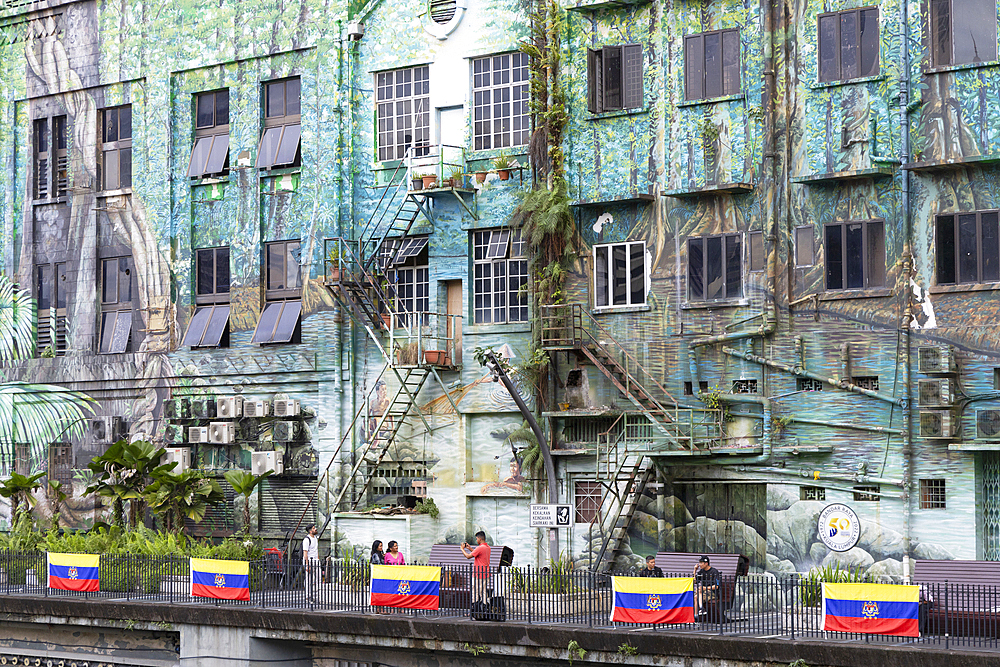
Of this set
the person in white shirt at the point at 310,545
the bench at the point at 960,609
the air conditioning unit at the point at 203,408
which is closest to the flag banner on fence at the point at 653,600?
the bench at the point at 960,609

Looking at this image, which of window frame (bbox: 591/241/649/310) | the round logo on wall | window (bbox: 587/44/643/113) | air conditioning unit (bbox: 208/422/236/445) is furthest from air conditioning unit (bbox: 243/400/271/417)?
the round logo on wall

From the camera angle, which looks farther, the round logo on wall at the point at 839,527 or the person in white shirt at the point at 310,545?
the person in white shirt at the point at 310,545

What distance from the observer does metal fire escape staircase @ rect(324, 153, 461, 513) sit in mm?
35469

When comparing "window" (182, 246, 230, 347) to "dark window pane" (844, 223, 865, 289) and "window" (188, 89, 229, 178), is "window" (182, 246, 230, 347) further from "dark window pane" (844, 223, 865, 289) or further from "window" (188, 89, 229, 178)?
"dark window pane" (844, 223, 865, 289)

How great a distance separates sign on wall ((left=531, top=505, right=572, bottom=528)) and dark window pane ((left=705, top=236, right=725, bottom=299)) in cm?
628

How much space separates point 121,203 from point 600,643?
74.4ft

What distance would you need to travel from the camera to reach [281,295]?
126 ft

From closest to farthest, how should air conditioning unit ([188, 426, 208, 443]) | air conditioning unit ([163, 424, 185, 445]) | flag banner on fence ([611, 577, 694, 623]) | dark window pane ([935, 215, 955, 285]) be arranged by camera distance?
1. flag banner on fence ([611, 577, 694, 623])
2. dark window pane ([935, 215, 955, 285])
3. air conditioning unit ([188, 426, 208, 443])
4. air conditioning unit ([163, 424, 185, 445])

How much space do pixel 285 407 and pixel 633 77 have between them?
1195cm

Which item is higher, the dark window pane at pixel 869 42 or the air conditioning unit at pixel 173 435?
the dark window pane at pixel 869 42

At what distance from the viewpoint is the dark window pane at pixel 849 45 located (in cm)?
3053

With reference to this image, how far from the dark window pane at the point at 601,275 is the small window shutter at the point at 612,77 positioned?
3.20 m

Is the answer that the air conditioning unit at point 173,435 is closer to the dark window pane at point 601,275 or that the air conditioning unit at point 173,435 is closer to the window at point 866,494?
the dark window pane at point 601,275

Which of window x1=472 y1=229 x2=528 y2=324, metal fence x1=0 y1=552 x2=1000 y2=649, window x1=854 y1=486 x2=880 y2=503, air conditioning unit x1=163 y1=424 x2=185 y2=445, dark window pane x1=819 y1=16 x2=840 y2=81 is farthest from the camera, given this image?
air conditioning unit x1=163 y1=424 x2=185 y2=445
